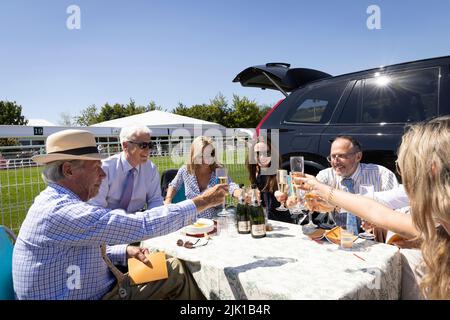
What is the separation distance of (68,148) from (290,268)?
4.66 feet

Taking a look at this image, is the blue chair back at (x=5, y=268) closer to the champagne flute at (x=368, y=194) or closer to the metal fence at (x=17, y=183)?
the champagne flute at (x=368, y=194)

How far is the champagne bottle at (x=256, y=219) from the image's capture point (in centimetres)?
220

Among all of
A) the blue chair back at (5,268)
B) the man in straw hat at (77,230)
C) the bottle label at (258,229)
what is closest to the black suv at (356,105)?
the bottle label at (258,229)

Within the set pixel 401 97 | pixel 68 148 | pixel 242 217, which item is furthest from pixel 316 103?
pixel 68 148

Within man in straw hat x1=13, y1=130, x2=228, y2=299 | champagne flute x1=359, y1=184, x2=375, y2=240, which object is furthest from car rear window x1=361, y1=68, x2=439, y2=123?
man in straw hat x1=13, y1=130, x2=228, y2=299

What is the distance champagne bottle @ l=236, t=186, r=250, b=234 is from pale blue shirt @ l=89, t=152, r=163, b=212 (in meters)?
1.39

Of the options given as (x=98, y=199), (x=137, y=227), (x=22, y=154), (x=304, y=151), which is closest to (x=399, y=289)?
(x=137, y=227)

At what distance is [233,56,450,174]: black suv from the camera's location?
10.4 ft

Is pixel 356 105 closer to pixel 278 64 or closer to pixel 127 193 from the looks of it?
pixel 278 64

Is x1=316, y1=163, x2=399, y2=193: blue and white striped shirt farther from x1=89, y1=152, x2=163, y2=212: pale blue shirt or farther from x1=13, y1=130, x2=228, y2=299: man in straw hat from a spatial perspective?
x1=89, y1=152, x2=163, y2=212: pale blue shirt

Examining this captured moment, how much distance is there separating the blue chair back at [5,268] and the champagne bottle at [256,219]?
4.95 ft

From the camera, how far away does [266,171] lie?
4.08m

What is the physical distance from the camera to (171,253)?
2066 mm
